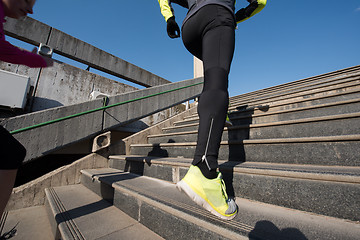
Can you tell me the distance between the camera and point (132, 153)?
3.12 meters

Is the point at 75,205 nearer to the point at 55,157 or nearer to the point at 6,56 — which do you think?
the point at 6,56

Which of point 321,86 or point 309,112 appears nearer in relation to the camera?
point 309,112

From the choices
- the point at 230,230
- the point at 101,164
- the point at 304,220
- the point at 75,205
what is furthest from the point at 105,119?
the point at 304,220

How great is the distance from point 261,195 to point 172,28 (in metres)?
1.46

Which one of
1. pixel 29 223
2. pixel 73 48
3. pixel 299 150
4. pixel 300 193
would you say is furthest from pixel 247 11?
pixel 73 48

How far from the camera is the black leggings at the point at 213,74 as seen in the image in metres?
0.90

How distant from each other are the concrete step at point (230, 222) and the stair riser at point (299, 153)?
52 centimetres

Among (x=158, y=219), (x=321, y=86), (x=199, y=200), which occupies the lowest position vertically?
(x=158, y=219)

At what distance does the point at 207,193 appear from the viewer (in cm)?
84

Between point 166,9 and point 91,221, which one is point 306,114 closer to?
point 166,9

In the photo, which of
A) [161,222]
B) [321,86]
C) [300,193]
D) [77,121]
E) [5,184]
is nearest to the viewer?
[5,184]

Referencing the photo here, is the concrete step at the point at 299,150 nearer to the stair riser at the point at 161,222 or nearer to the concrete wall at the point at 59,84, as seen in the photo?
the stair riser at the point at 161,222

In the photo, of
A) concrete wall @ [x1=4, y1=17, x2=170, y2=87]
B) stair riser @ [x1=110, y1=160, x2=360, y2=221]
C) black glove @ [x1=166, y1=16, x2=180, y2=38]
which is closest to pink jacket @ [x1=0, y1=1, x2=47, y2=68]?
black glove @ [x1=166, y1=16, x2=180, y2=38]

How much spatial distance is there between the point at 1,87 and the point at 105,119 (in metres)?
1.71
